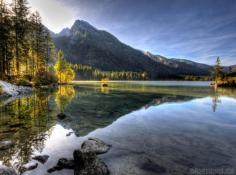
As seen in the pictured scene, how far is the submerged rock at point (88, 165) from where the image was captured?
6.99 m

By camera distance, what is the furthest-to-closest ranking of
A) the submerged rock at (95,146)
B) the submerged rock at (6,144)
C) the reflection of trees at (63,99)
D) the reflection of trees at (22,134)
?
the reflection of trees at (63,99) < the submerged rock at (6,144) < the submerged rock at (95,146) < the reflection of trees at (22,134)

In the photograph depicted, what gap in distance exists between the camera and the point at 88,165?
719 cm

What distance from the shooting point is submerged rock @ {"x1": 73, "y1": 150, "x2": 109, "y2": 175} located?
22.9 ft

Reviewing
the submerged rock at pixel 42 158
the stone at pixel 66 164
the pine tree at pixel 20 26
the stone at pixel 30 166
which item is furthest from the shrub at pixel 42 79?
the stone at pixel 66 164

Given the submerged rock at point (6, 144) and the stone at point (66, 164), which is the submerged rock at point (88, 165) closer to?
the stone at point (66, 164)

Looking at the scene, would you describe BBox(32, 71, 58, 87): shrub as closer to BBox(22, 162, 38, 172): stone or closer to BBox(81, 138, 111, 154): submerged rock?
BBox(81, 138, 111, 154): submerged rock

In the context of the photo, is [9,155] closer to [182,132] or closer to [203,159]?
[203,159]

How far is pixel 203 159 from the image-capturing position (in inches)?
340

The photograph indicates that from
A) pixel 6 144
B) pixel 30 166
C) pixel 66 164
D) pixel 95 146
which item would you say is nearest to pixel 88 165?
pixel 66 164

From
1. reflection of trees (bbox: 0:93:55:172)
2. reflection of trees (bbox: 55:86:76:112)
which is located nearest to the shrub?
reflection of trees (bbox: 55:86:76:112)

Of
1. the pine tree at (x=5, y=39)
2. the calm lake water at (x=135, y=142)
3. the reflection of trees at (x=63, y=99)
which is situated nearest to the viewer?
the calm lake water at (x=135, y=142)

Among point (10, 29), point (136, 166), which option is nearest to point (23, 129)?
point (136, 166)

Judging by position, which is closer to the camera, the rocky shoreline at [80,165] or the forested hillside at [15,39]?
the rocky shoreline at [80,165]

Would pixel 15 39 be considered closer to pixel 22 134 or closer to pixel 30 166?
pixel 22 134
